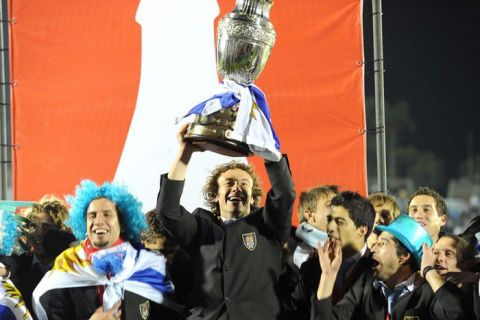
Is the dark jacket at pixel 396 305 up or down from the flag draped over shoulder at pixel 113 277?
down

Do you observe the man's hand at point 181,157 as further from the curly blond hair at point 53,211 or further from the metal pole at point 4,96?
the metal pole at point 4,96

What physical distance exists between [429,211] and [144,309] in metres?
2.17

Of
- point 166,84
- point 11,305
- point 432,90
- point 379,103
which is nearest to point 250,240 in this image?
point 11,305

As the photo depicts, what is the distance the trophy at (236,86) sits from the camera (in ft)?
14.8

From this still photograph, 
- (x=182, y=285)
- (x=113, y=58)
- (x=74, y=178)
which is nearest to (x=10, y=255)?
(x=182, y=285)

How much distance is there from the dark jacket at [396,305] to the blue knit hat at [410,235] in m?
0.21

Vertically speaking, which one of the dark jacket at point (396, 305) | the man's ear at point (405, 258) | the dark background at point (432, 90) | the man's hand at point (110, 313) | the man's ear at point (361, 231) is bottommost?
the man's hand at point (110, 313)

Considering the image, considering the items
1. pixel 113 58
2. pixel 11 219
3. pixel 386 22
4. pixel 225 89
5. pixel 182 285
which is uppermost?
pixel 386 22

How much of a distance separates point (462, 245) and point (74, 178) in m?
3.68

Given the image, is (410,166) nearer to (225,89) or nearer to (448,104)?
(448,104)

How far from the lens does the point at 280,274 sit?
4.90 metres

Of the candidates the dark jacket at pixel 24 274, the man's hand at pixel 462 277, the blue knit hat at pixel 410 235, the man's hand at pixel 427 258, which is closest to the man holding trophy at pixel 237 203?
the blue knit hat at pixel 410 235

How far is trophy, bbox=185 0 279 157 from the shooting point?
4.52 meters

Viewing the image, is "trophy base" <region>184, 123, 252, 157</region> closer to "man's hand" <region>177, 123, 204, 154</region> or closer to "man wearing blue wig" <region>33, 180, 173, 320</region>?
"man's hand" <region>177, 123, 204, 154</region>
